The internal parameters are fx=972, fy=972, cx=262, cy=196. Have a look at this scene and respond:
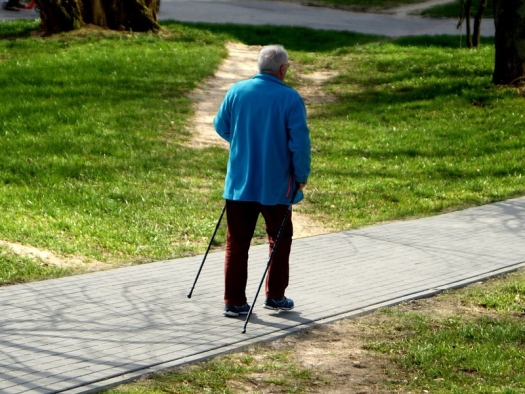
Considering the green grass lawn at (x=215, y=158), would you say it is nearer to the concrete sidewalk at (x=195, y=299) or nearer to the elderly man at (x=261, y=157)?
the concrete sidewalk at (x=195, y=299)

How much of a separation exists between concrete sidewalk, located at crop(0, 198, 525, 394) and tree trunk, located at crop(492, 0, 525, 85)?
7.43 metres

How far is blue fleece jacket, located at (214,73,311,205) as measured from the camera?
6.39 metres

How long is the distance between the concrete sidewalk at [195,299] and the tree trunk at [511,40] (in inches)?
293

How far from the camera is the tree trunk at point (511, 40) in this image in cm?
1666

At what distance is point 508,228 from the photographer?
32.6ft

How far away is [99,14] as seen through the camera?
2045 centimetres

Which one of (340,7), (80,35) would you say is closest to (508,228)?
(80,35)

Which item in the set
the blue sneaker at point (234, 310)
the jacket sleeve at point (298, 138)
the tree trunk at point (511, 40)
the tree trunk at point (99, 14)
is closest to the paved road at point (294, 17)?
the tree trunk at point (99, 14)

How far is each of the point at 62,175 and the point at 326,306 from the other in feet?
15.9

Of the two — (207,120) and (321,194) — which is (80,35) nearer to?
(207,120)

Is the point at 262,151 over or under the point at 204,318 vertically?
over

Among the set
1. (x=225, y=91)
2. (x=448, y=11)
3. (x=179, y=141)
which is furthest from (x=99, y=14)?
(x=448, y=11)

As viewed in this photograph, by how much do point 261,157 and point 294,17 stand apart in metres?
25.2

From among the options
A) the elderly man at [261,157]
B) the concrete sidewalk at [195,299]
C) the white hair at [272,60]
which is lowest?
the concrete sidewalk at [195,299]
